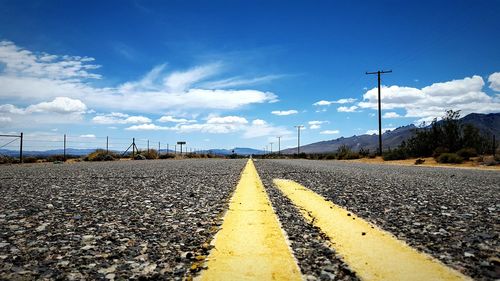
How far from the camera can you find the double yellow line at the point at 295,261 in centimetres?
161

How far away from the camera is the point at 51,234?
252 cm

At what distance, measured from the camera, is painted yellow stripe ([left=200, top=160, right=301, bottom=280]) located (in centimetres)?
162

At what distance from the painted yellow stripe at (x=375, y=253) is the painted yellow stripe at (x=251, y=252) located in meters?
0.32

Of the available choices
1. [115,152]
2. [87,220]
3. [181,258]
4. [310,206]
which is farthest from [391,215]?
[115,152]

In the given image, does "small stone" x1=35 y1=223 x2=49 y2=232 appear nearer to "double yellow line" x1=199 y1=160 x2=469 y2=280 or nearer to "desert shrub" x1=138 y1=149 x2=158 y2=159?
"double yellow line" x1=199 y1=160 x2=469 y2=280

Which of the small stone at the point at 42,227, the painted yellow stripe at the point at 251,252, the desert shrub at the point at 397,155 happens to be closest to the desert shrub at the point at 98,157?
the desert shrub at the point at 397,155

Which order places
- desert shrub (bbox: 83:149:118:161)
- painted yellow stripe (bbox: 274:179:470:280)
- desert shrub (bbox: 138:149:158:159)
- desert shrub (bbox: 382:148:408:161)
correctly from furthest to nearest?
desert shrub (bbox: 138:149:158:159) → desert shrub (bbox: 382:148:408:161) → desert shrub (bbox: 83:149:118:161) → painted yellow stripe (bbox: 274:179:470:280)

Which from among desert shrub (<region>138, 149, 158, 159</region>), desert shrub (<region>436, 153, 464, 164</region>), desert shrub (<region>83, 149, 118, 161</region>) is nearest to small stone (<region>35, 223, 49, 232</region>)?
desert shrub (<region>436, 153, 464, 164</region>)

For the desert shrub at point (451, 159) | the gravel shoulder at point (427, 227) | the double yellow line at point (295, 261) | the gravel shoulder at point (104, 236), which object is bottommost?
the gravel shoulder at point (104, 236)

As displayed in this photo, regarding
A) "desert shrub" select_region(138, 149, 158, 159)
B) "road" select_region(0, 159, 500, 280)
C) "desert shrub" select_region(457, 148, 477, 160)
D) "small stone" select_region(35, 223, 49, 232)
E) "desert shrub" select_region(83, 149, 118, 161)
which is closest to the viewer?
"road" select_region(0, 159, 500, 280)

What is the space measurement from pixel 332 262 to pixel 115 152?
3705 centimetres

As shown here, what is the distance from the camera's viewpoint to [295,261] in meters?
1.81

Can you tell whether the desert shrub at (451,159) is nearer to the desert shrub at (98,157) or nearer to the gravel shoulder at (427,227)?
the gravel shoulder at (427,227)

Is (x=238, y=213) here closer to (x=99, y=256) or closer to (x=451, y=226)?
(x=99, y=256)
